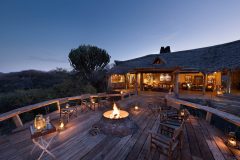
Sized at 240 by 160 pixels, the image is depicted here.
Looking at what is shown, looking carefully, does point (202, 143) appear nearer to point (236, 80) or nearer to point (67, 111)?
point (67, 111)

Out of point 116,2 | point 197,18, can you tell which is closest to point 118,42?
point 116,2

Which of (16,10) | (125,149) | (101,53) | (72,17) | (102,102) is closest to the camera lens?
(125,149)

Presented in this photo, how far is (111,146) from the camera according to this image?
3363 mm

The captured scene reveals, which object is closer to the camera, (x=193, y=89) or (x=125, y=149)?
(x=125, y=149)

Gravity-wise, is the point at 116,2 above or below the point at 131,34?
above

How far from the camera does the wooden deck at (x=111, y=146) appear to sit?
292 cm

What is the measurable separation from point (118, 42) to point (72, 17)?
9526mm

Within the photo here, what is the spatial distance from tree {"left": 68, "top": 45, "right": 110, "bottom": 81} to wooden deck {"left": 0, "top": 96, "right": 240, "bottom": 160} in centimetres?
1146

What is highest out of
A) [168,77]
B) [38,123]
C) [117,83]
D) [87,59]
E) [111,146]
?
[87,59]

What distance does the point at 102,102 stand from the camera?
24.4 feet

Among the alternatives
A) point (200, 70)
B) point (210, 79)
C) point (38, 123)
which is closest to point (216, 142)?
point (38, 123)

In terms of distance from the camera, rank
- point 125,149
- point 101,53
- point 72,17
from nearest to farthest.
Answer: point 125,149 < point 72,17 < point 101,53

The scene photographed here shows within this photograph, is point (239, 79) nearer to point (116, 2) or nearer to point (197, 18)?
point (197, 18)

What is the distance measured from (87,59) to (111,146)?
13.3m
